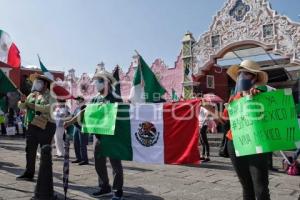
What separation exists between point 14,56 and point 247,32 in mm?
12825

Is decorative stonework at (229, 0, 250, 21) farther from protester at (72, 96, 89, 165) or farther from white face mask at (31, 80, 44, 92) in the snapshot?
white face mask at (31, 80, 44, 92)

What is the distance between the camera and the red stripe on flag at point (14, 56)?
8664 millimetres

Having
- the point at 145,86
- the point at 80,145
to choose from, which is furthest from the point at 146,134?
the point at 80,145

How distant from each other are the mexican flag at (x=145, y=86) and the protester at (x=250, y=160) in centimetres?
459

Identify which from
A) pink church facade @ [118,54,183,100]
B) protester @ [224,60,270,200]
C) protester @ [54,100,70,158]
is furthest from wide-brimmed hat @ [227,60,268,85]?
pink church facade @ [118,54,183,100]

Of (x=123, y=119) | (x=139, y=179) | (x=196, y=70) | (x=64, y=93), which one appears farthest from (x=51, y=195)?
(x=196, y=70)

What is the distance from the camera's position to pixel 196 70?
68.7ft

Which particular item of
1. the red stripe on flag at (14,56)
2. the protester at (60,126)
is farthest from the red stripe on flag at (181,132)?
the protester at (60,126)

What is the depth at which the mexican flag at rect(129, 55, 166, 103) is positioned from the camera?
857 cm

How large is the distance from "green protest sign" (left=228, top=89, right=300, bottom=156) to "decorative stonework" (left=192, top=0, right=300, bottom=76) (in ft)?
47.5

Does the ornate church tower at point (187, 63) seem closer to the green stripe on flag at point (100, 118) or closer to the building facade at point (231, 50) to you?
the building facade at point (231, 50)

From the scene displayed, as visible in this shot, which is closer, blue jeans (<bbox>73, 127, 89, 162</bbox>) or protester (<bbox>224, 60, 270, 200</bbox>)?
protester (<bbox>224, 60, 270, 200</bbox>)

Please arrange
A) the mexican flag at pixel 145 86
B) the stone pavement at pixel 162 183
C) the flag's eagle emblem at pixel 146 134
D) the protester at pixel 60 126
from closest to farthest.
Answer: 1. the flag's eagle emblem at pixel 146 134
2. the stone pavement at pixel 162 183
3. the mexican flag at pixel 145 86
4. the protester at pixel 60 126

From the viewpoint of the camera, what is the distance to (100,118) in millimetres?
5637
